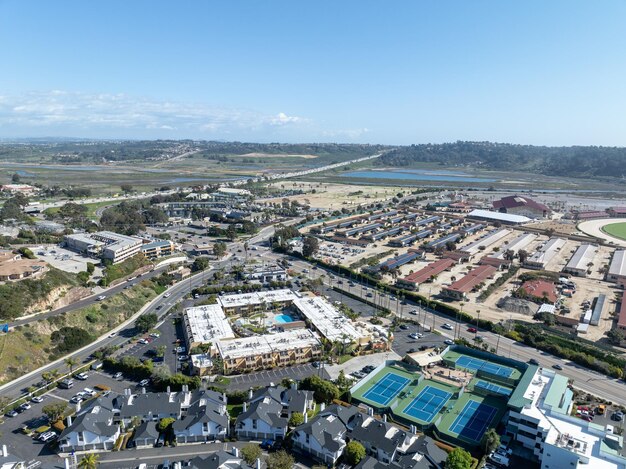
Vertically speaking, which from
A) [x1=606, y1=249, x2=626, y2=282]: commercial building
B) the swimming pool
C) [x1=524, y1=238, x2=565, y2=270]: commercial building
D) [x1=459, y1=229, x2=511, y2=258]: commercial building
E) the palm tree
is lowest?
the swimming pool

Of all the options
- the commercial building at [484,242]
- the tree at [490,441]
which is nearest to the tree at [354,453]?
Result: the tree at [490,441]

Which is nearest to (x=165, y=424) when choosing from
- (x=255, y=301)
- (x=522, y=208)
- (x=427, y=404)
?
(x=427, y=404)

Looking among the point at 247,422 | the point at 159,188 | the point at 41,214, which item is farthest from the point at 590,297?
the point at 159,188

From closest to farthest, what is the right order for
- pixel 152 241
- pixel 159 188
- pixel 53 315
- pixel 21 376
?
pixel 21 376
pixel 53 315
pixel 152 241
pixel 159 188

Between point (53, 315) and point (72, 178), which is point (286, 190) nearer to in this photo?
point (72, 178)

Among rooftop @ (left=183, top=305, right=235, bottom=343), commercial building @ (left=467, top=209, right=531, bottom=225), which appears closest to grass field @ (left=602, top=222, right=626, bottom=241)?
commercial building @ (left=467, top=209, right=531, bottom=225)

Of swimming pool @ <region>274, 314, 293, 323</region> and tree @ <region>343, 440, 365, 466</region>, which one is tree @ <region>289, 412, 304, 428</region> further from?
swimming pool @ <region>274, 314, 293, 323</region>
